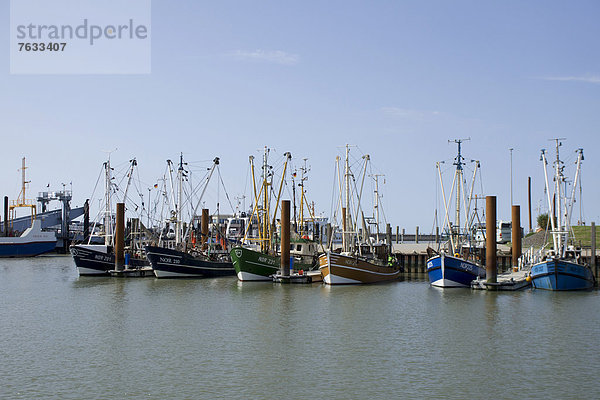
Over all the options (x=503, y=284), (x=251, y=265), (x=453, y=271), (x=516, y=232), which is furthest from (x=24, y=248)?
(x=503, y=284)

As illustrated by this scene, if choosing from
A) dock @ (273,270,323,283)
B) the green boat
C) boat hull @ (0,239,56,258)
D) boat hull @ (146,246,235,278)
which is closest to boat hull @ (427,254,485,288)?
dock @ (273,270,323,283)

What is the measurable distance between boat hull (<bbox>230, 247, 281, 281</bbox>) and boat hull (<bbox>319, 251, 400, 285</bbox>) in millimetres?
5416

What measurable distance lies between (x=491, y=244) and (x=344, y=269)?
34.1 ft

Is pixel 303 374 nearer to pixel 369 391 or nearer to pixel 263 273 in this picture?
pixel 369 391

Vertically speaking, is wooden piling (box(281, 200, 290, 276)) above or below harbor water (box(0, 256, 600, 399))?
above

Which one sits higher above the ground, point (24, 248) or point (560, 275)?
point (560, 275)

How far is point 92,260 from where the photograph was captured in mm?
56688

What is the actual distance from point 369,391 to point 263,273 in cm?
3173

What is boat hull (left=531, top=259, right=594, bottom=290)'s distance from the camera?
39.6 meters

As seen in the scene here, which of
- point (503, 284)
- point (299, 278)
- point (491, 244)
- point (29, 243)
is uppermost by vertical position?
point (491, 244)

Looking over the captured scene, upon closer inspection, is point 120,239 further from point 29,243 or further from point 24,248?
point 24,248

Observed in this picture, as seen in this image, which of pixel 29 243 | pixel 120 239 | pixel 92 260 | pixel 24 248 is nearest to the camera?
pixel 120 239

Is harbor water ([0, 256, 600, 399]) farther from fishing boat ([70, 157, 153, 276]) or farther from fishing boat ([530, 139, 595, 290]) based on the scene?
fishing boat ([70, 157, 153, 276])

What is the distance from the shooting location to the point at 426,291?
4228 centimetres
